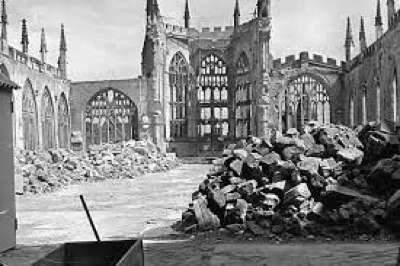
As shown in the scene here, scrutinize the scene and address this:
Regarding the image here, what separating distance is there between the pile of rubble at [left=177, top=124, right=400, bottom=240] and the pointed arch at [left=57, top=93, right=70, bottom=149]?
32.3m

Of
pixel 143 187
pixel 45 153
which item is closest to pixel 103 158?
pixel 45 153

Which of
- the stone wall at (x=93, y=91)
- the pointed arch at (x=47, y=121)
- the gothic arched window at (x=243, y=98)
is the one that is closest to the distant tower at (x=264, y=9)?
the gothic arched window at (x=243, y=98)

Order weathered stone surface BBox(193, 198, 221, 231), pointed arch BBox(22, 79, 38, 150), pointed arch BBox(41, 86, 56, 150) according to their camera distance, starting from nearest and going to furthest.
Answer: weathered stone surface BBox(193, 198, 221, 231)
pointed arch BBox(22, 79, 38, 150)
pointed arch BBox(41, 86, 56, 150)

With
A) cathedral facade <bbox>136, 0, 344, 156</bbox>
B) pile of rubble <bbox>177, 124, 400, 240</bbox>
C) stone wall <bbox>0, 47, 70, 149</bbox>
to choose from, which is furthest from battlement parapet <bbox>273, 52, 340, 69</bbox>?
pile of rubble <bbox>177, 124, 400, 240</bbox>

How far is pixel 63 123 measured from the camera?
43.2 meters

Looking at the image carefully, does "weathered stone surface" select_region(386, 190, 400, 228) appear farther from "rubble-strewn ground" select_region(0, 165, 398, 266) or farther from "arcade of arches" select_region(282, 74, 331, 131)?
"arcade of arches" select_region(282, 74, 331, 131)

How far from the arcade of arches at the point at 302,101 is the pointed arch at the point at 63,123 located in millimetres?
19571

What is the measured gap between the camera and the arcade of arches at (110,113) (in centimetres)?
4472

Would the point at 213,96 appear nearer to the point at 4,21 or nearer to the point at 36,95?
the point at 36,95

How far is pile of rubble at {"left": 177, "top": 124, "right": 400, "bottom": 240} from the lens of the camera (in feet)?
30.9

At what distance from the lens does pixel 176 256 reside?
27.0 ft

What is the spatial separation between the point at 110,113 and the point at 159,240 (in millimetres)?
36799

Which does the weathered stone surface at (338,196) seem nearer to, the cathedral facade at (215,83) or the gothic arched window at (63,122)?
the cathedral facade at (215,83)

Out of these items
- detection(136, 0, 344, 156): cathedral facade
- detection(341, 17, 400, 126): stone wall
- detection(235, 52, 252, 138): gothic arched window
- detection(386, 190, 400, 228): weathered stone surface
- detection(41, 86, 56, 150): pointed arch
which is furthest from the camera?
detection(235, 52, 252, 138): gothic arched window
